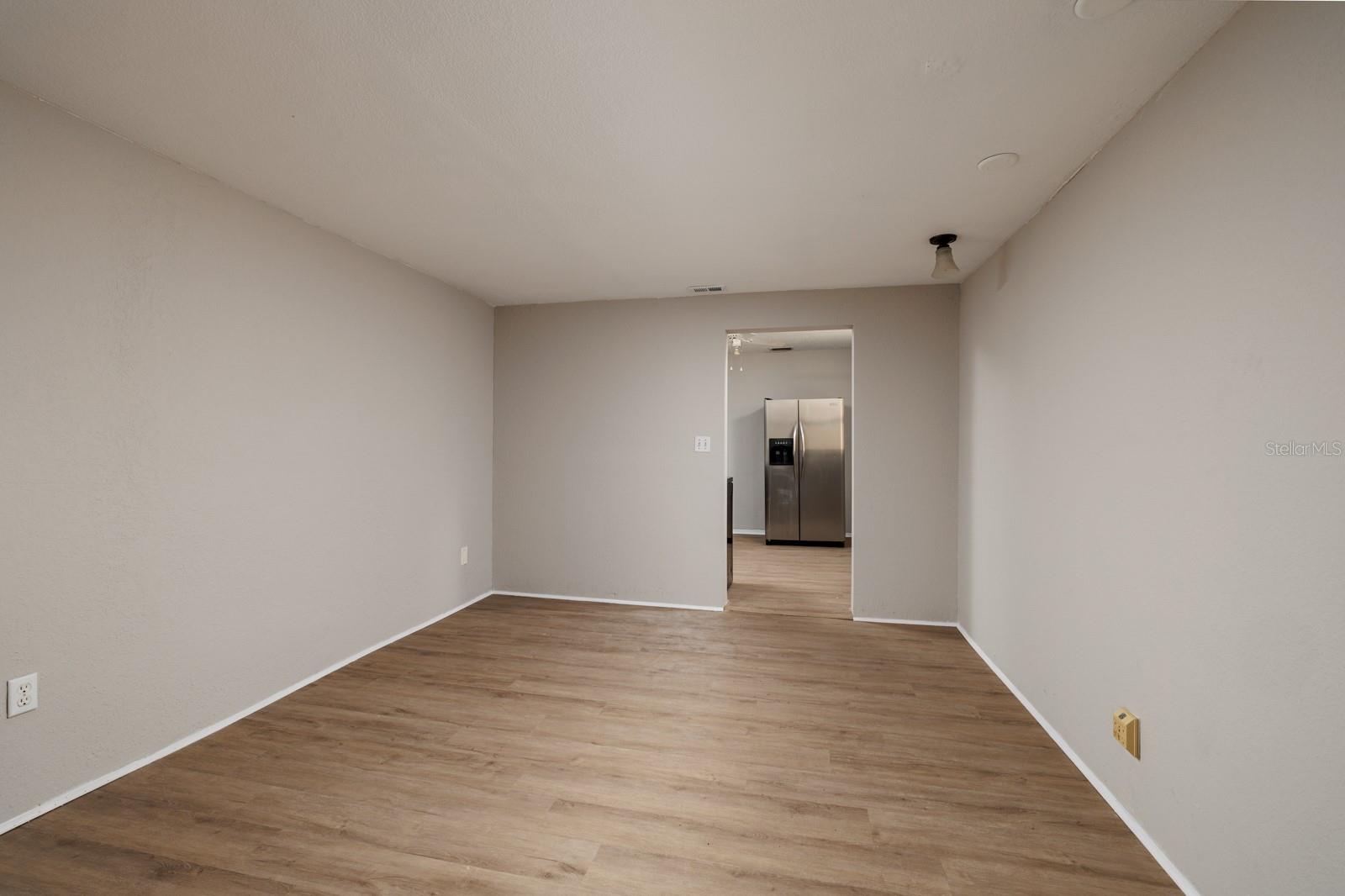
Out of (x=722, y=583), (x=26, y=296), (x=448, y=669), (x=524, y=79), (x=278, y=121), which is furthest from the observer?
(x=722, y=583)

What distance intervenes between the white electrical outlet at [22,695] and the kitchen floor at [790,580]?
356 centimetres

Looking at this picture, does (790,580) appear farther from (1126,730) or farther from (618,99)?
(618,99)

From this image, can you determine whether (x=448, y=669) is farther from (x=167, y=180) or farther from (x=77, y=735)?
(x=167, y=180)

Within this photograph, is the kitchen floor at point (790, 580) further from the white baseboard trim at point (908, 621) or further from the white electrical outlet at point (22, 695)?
the white electrical outlet at point (22, 695)

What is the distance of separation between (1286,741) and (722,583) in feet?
10.4

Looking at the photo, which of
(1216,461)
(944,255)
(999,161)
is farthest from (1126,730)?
(944,255)

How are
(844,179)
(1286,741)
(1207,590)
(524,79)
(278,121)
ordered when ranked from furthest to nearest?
(844,179)
(278,121)
(524,79)
(1207,590)
(1286,741)

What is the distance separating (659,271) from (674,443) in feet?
4.27

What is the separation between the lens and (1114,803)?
1.93m

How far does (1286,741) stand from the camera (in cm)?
126

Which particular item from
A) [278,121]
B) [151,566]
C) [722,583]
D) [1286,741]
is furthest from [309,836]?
[722,583]

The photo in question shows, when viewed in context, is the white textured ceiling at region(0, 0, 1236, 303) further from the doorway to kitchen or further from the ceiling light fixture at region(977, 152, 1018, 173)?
the doorway to kitchen

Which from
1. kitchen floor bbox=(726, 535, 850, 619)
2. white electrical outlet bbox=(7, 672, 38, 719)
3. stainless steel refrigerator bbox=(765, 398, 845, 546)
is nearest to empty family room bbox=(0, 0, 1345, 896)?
white electrical outlet bbox=(7, 672, 38, 719)

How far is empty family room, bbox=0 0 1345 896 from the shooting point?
1.40m
